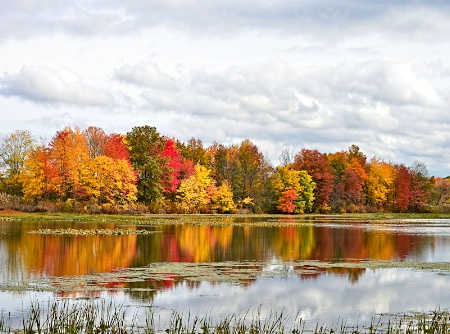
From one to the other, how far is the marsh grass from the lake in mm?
624

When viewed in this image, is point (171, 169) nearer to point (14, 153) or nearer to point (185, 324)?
point (14, 153)

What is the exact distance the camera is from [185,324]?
14.4 meters

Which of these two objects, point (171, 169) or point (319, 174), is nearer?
point (171, 169)

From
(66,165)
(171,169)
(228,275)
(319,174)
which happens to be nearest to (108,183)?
(66,165)

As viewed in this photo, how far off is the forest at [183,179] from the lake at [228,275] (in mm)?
34996

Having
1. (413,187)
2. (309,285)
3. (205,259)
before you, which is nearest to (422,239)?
(205,259)

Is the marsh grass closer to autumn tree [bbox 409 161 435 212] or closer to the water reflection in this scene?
the water reflection

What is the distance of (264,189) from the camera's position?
99.4 meters

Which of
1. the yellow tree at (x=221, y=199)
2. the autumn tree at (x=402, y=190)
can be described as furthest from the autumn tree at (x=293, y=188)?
the autumn tree at (x=402, y=190)

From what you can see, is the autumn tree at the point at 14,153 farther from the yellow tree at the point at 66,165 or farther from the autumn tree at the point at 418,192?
the autumn tree at the point at 418,192

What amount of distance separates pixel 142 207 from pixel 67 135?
13.2 meters

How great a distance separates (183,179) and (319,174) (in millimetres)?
Result: 26021

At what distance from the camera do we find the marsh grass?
1208 cm

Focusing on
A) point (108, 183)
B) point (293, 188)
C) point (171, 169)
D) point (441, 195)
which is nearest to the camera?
point (108, 183)
